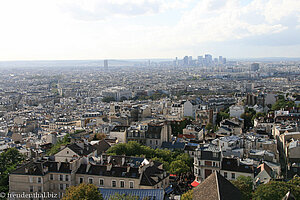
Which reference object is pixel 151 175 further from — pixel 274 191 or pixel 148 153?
pixel 274 191

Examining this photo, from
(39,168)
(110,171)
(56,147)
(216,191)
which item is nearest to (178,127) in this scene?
(56,147)

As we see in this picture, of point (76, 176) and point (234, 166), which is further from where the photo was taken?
point (234, 166)

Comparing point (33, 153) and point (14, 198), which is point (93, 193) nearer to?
point (14, 198)

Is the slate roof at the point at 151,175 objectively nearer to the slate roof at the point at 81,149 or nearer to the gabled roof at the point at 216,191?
the gabled roof at the point at 216,191

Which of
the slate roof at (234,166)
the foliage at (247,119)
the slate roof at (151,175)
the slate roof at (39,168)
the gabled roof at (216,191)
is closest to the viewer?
the gabled roof at (216,191)

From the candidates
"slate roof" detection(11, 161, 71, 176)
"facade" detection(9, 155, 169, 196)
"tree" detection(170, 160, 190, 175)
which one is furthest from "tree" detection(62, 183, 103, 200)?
"tree" detection(170, 160, 190, 175)

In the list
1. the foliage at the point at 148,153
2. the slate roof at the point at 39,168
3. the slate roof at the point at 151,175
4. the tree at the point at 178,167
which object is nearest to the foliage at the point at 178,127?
the foliage at the point at 148,153

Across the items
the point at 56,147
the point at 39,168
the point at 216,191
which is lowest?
the point at 56,147
